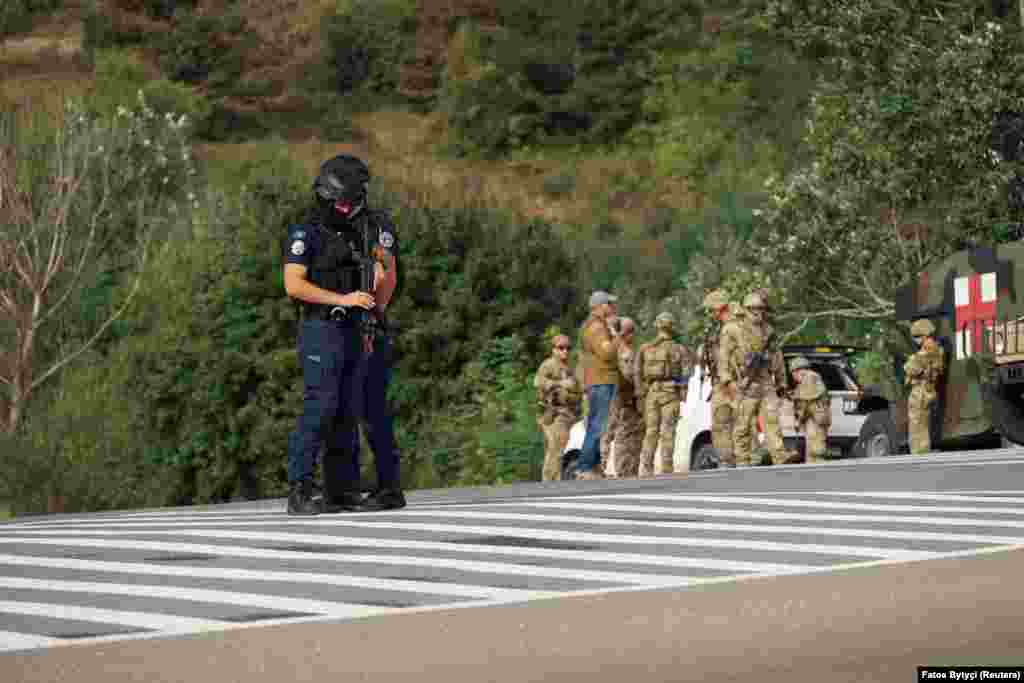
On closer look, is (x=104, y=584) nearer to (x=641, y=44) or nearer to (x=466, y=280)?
(x=466, y=280)

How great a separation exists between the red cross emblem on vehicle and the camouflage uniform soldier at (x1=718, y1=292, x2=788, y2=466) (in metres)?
1.78

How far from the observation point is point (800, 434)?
25.1m

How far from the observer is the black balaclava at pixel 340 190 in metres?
14.1

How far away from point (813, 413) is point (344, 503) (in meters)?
10.2

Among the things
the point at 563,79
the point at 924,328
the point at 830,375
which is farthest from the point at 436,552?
the point at 563,79

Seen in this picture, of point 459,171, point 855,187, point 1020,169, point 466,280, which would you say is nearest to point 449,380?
point 466,280

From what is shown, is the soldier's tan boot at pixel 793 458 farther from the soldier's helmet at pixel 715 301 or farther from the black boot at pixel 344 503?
the black boot at pixel 344 503

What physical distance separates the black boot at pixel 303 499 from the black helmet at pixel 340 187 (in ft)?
5.26

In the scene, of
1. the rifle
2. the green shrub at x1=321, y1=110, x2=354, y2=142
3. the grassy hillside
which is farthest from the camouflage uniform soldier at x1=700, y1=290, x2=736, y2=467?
the green shrub at x1=321, y1=110, x2=354, y2=142

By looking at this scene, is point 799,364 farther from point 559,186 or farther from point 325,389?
point 559,186

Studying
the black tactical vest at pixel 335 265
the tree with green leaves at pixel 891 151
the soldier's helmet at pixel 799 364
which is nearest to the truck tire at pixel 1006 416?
the soldier's helmet at pixel 799 364

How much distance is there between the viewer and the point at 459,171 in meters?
99.6

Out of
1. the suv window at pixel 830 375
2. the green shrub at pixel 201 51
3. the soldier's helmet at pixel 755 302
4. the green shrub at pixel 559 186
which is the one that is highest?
the green shrub at pixel 201 51

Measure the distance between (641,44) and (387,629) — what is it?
93828 mm
